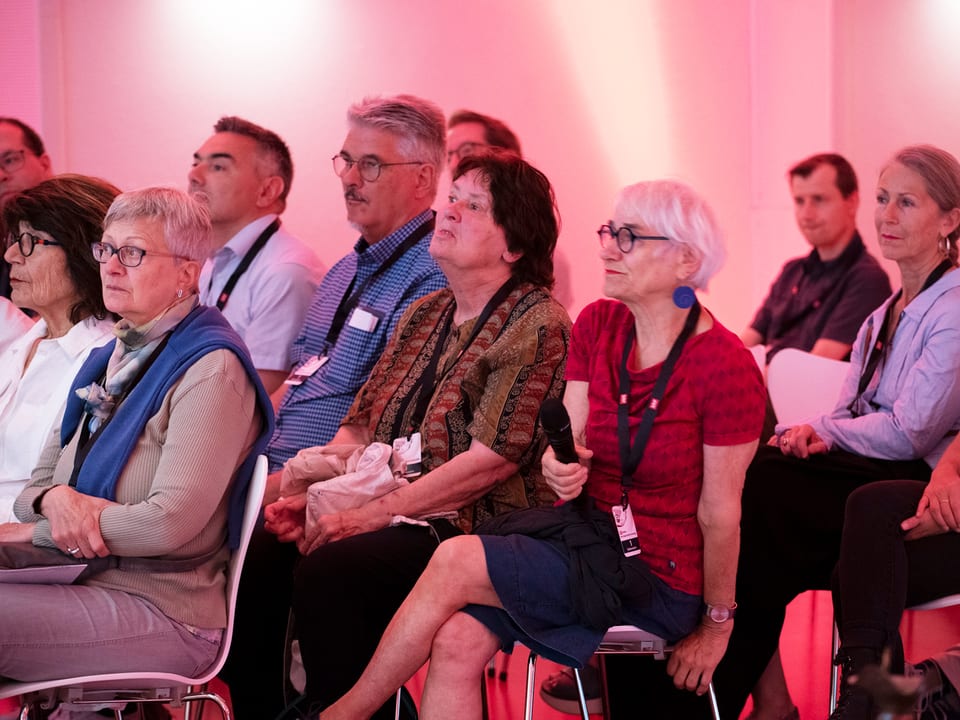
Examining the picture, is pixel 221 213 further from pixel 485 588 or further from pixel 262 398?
pixel 485 588

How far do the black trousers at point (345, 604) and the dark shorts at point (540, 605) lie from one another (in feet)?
1.13

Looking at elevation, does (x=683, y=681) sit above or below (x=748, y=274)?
below

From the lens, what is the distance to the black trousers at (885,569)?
2.53 m

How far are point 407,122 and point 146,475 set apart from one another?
1801 millimetres

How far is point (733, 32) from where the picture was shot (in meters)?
6.26

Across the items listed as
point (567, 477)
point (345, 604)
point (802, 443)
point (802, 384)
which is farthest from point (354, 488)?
point (802, 384)

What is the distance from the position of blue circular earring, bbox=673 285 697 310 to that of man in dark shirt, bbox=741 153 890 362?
7.86 ft

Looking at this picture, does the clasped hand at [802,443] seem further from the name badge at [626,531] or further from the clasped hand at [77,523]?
the clasped hand at [77,523]

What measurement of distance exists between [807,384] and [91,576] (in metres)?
2.27

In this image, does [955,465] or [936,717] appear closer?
[936,717]

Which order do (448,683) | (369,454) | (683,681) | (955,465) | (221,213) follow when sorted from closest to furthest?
(448,683)
(683,681)
(955,465)
(369,454)
(221,213)

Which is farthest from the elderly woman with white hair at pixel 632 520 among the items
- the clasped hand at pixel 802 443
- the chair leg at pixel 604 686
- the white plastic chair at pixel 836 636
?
the clasped hand at pixel 802 443

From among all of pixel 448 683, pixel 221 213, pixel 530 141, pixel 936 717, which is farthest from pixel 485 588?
pixel 530 141

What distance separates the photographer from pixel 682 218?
2658mm
